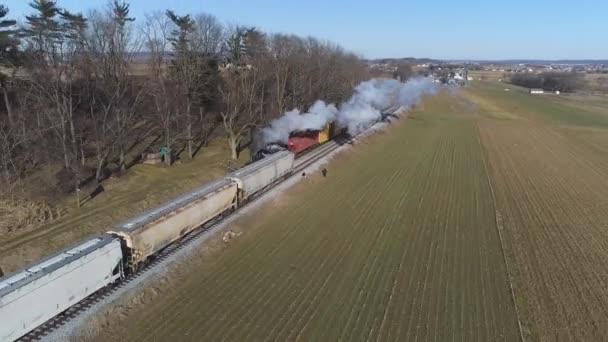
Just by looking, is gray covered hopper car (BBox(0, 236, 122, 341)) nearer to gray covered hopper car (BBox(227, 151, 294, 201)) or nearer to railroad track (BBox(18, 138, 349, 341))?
railroad track (BBox(18, 138, 349, 341))

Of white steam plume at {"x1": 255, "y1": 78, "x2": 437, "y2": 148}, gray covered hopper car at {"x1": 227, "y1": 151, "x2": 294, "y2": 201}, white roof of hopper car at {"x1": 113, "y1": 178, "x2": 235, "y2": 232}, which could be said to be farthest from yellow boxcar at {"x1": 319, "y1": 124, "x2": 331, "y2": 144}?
white roof of hopper car at {"x1": 113, "y1": 178, "x2": 235, "y2": 232}

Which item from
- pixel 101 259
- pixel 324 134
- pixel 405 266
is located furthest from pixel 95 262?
pixel 324 134

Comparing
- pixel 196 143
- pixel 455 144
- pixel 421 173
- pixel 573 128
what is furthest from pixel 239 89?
pixel 573 128

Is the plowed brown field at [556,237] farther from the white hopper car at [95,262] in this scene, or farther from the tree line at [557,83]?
the tree line at [557,83]

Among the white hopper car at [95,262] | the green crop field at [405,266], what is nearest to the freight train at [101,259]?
the white hopper car at [95,262]

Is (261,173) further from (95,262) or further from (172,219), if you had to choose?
(95,262)
